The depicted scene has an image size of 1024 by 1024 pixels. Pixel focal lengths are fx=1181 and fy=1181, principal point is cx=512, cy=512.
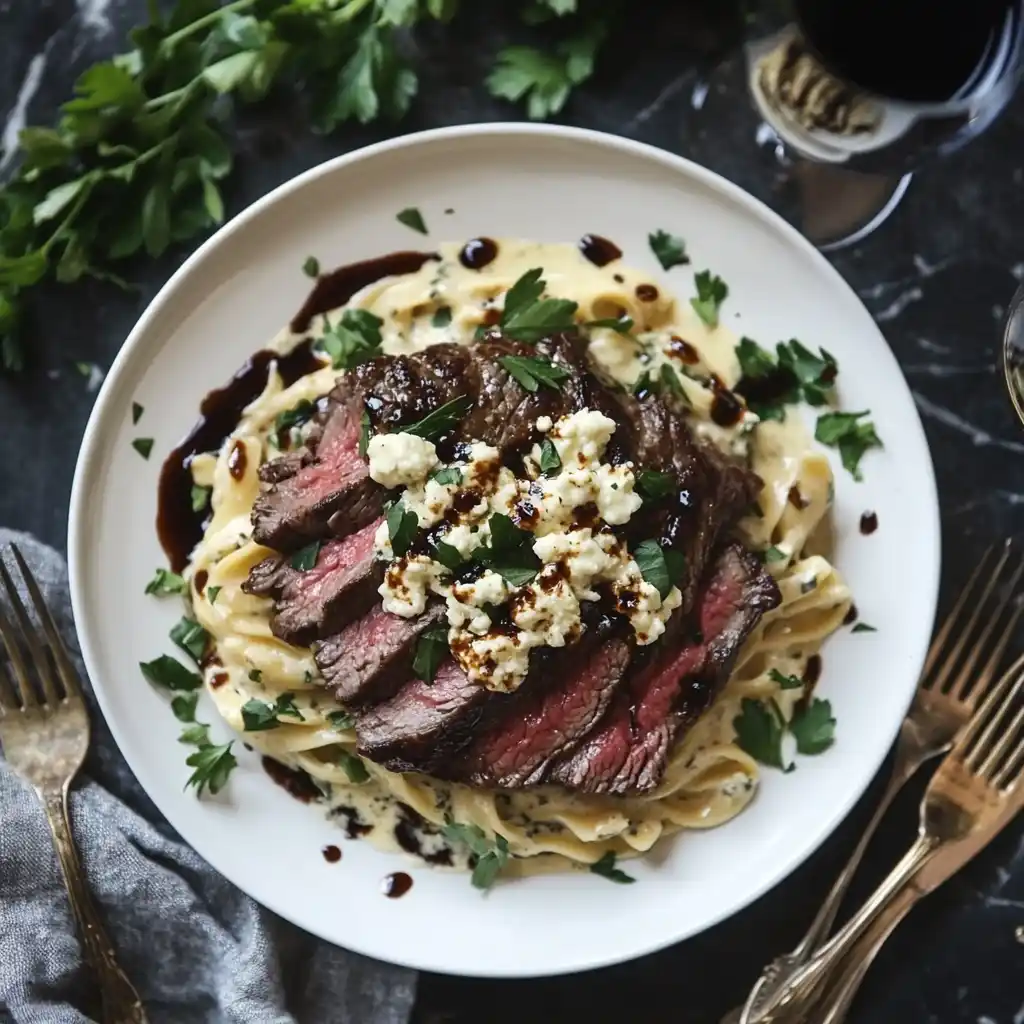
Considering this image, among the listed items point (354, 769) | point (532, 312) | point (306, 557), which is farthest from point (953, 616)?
point (306, 557)

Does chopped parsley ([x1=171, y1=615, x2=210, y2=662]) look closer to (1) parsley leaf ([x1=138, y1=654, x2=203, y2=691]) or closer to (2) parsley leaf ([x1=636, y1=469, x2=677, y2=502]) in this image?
(1) parsley leaf ([x1=138, y1=654, x2=203, y2=691])

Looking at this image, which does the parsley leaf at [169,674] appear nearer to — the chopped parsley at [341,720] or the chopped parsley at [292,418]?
the chopped parsley at [341,720]

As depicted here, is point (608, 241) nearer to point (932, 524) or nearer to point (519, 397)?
point (519, 397)

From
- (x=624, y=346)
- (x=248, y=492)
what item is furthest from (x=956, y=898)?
(x=248, y=492)

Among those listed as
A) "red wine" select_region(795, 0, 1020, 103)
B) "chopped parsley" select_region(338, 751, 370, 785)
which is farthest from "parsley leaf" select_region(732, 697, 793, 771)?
"red wine" select_region(795, 0, 1020, 103)

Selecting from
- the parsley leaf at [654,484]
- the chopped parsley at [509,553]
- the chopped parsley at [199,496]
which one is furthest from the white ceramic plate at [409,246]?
the chopped parsley at [509,553]

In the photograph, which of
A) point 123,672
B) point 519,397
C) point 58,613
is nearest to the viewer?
point 519,397
